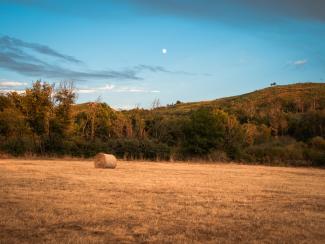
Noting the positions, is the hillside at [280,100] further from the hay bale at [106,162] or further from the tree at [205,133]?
the hay bale at [106,162]

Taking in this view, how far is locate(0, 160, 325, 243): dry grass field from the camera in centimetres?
896

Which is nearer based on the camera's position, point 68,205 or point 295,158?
point 68,205

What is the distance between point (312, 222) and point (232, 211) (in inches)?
84.1

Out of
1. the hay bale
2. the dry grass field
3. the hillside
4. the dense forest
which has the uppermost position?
the hillside

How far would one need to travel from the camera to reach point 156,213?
11266 millimetres

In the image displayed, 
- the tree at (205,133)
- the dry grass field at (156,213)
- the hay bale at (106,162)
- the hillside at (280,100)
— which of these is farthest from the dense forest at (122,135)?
the hillside at (280,100)

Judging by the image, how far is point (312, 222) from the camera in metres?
10.6

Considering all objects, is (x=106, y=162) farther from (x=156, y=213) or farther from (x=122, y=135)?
(x=122, y=135)

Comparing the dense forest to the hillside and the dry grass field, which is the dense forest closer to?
the dry grass field

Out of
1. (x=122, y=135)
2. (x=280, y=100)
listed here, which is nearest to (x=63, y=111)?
(x=122, y=135)

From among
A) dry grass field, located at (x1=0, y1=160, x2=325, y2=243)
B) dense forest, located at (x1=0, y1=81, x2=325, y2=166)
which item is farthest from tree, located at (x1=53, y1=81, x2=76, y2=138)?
dry grass field, located at (x1=0, y1=160, x2=325, y2=243)

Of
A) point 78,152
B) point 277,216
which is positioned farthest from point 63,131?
point 277,216

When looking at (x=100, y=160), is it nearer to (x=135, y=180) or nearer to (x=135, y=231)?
(x=135, y=180)

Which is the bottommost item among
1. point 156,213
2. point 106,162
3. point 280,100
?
point 156,213
